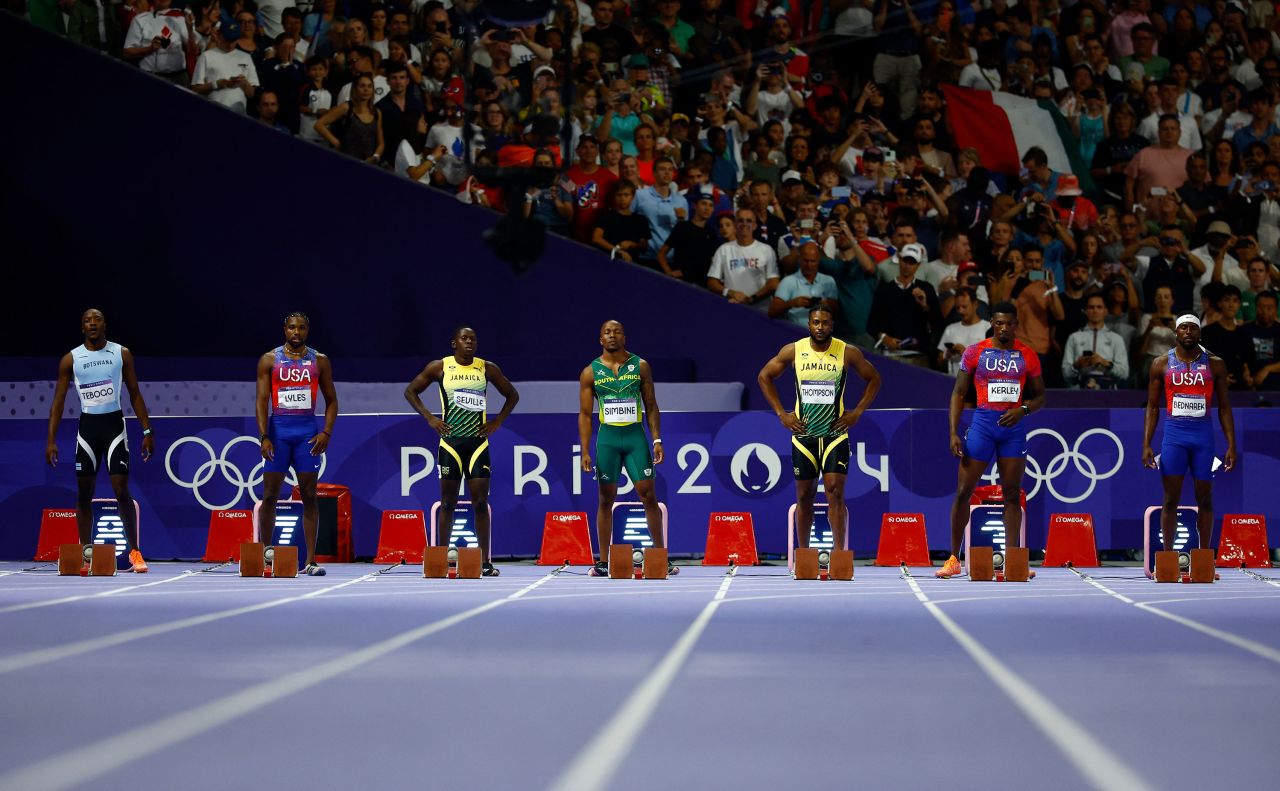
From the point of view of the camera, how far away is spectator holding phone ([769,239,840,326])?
52.1 feet

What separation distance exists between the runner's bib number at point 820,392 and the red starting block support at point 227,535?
17.0 ft

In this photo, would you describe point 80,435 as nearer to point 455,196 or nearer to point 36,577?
point 36,577

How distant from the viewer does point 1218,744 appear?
4980mm

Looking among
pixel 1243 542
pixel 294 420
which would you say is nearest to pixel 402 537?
pixel 294 420

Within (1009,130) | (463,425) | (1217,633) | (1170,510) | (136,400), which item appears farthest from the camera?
(1009,130)

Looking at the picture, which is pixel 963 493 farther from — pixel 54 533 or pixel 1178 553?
pixel 54 533

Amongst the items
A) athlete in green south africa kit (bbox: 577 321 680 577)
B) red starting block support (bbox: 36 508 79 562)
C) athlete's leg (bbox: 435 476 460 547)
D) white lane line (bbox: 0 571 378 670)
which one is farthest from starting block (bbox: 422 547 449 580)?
red starting block support (bbox: 36 508 79 562)

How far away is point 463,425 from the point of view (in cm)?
1302

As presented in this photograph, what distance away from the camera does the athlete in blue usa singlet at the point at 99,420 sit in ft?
41.9

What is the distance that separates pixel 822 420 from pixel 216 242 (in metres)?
7.30

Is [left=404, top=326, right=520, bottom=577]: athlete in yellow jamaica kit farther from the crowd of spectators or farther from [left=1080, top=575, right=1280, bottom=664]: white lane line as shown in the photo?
[left=1080, top=575, right=1280, bottom=664]: white lane line

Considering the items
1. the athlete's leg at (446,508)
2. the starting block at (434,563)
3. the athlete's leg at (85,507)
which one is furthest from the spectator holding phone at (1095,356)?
the athlete's leg at (85,507)

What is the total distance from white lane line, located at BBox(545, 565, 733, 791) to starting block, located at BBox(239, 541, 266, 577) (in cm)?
578

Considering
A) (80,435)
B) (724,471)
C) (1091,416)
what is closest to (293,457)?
(80,435)
